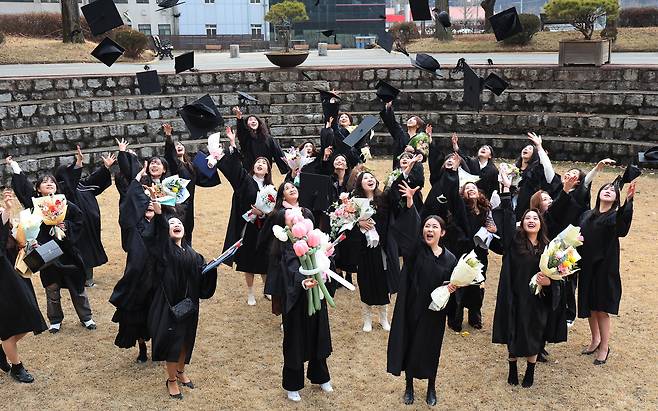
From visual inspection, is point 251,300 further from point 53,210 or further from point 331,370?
point 53,210

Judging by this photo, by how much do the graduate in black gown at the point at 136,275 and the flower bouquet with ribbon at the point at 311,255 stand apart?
1.29 m

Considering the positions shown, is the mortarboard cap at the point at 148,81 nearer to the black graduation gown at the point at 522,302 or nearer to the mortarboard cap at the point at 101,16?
the mortarboard cap at the point at 101,16

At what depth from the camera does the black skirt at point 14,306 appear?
620 centimetres

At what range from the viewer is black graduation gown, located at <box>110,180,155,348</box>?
6207mm

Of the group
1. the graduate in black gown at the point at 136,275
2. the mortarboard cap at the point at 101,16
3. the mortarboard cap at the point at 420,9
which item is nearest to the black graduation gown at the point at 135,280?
the graduate in black gown at the point at 136,275

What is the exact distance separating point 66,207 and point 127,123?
32.1 ft

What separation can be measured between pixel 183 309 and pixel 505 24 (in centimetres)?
1074

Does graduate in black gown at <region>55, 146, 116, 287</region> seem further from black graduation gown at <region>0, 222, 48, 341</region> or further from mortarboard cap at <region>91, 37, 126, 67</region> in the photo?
mortarboard cap at <region>91, 37, 126, 67</region>

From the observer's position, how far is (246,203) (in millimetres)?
8438

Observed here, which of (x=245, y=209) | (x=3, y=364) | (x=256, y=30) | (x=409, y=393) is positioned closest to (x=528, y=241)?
(x=409, y=393)

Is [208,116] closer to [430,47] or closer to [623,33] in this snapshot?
[430,47]

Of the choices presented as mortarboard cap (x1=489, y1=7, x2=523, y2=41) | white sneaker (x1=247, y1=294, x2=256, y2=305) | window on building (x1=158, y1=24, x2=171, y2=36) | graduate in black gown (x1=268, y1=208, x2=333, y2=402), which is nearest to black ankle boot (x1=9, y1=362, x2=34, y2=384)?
graduate in black gown (x1=268, y1=208, x2=333, y2=402)

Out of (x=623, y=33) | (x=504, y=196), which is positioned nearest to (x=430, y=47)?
(x=623, y=33)

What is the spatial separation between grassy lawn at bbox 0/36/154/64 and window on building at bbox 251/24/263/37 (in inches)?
1256
